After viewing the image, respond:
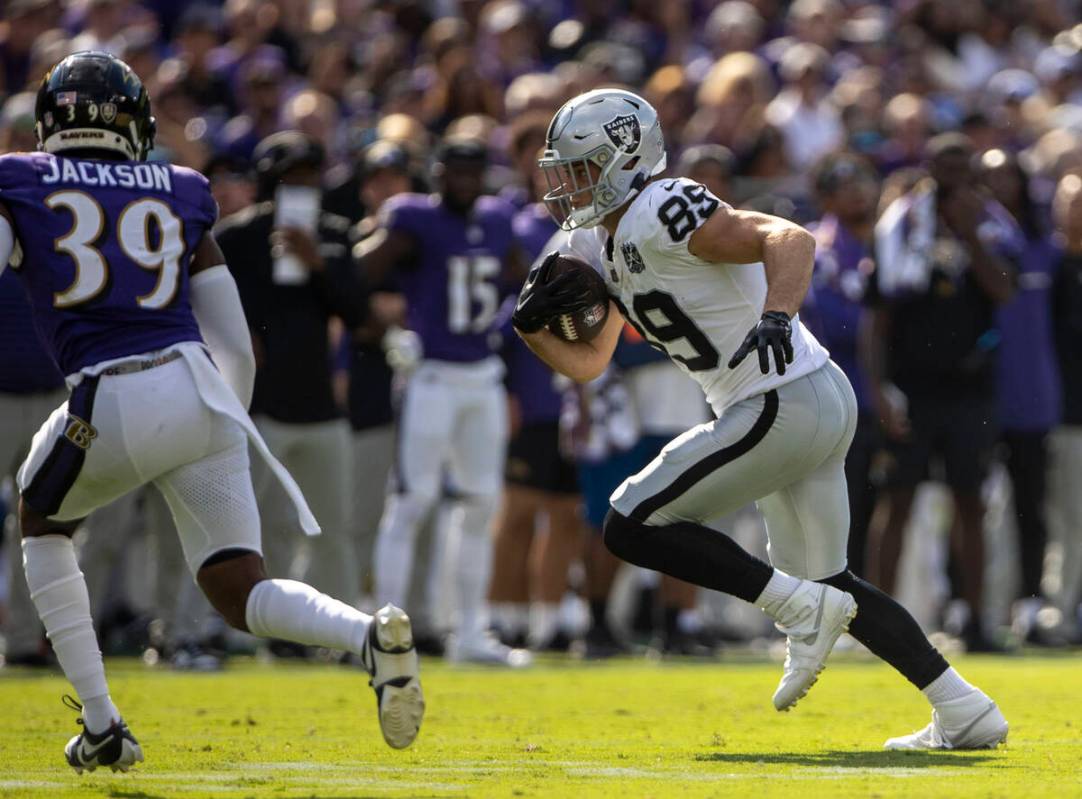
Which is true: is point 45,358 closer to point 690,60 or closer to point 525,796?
point 525,796

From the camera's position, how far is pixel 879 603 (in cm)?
570

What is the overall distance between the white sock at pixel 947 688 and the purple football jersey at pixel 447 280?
4.11 metres

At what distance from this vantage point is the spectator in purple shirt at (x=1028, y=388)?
10445 mm

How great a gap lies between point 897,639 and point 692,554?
0.68 metres

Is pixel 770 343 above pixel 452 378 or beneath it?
above

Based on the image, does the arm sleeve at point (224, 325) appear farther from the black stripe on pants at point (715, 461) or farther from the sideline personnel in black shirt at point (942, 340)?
the sideline personnel in black shirt at point (942, 340)

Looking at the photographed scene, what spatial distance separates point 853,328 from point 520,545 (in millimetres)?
2112

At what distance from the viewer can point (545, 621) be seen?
988cm

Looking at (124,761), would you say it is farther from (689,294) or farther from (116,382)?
(689,294)

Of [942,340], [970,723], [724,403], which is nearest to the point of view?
[970,723]

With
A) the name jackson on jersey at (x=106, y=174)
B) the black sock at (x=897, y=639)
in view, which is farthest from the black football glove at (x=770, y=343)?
the name jackson on jersey at (x=106, y=174)

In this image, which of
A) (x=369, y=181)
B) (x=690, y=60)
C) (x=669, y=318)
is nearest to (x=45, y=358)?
(x=369, y=181)

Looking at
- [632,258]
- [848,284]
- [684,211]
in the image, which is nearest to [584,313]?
[632,258]

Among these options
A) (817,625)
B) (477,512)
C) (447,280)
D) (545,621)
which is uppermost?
(447,280)
